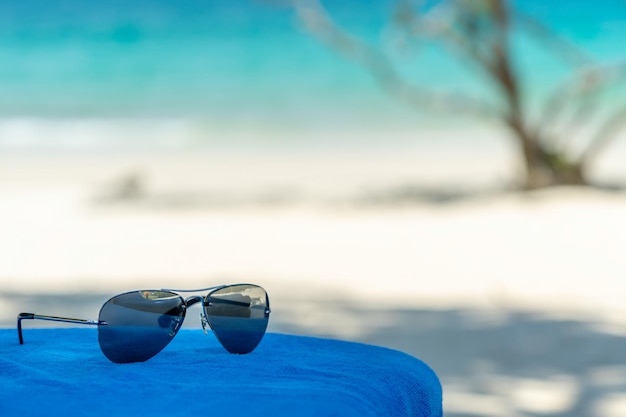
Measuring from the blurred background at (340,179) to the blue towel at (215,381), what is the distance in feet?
5.19

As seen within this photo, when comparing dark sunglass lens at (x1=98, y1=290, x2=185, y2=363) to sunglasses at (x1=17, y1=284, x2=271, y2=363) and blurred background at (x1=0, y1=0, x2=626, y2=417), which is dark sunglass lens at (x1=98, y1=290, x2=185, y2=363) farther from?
blurred background at (x1=0, y1=0, x2=626, y2=417)

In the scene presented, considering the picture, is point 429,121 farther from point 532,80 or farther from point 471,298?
point 471,298

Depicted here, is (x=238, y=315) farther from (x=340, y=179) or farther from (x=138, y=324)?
(x=340, y=179)

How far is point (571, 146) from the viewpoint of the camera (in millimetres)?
9055

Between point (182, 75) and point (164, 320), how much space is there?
12.4m

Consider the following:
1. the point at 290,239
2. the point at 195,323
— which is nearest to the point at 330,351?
the point at 195,323

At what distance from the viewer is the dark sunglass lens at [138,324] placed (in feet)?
2.61

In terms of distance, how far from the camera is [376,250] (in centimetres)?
629

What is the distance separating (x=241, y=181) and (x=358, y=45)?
9.03 ft

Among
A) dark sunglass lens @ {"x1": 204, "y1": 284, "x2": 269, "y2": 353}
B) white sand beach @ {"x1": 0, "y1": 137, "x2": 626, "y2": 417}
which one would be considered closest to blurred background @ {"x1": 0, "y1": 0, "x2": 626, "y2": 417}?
white sand beach @ {"x1": 0, "y1": 137, "x2": 626, "y2": 417}

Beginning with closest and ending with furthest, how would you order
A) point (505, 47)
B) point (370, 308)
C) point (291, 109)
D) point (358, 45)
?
point (370, 308) → point (505, 47) → point (358, 45) → point (291, 109)

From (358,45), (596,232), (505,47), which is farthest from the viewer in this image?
(358,45)

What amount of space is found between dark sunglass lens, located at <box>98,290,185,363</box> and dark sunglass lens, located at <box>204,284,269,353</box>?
0.04 metres

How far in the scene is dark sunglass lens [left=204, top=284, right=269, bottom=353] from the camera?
850mm
